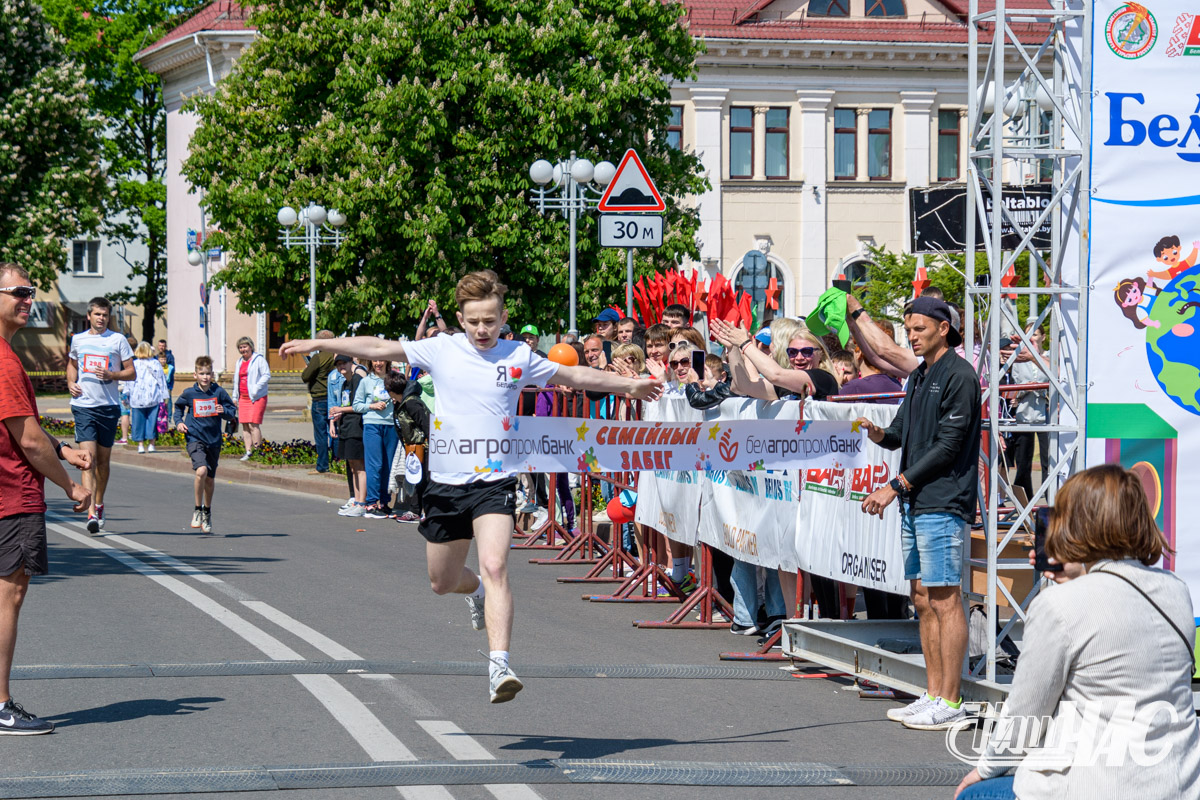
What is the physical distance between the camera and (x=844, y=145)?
4953 cm

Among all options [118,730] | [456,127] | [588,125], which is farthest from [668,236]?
[118,730]

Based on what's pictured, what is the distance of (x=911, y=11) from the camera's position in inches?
1935

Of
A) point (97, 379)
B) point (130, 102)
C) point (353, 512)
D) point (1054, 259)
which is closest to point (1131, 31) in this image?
point (1054, 259)

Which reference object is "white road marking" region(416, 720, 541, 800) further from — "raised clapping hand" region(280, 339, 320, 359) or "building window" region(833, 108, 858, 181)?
"building window" region(833, 108, 858, 181)

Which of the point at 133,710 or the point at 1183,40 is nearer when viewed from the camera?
the point at 133,710

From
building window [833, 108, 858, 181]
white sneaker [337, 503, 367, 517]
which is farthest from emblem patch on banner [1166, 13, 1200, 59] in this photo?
building window [833, 108, 858, 181]

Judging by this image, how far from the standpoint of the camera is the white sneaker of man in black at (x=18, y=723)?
6883 mm

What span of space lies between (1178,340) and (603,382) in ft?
9.71

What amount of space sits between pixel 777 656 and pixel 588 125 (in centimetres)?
2285

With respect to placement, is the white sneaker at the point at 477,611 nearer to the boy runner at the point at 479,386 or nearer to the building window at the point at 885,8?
the boy runner at the point at 479,386

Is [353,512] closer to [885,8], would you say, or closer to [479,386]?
[479,386]

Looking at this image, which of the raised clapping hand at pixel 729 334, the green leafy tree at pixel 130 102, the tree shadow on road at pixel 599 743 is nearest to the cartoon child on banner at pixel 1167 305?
the raised clapping hand at pixel 729 334

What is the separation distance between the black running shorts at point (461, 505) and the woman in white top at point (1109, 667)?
3.68m

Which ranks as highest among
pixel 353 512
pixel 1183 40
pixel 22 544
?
pixel 1183 40
